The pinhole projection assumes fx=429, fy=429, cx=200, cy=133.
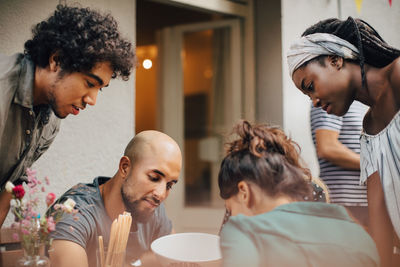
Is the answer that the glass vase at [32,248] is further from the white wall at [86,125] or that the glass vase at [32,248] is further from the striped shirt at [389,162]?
the striped shirt at [389,162]

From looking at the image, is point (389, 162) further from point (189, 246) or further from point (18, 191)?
point (18, 191)

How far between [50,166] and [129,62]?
0.56m

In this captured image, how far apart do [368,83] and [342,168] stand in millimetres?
600

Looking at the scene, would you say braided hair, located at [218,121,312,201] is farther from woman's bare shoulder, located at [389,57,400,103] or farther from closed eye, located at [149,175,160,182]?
woman's bare shoulder, located at [389,57,400,103]

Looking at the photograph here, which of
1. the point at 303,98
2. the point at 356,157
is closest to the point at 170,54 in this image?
the point at 303,98

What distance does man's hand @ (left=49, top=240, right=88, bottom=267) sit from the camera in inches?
56.1

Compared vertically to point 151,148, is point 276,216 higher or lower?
lower

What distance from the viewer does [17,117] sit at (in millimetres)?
1484

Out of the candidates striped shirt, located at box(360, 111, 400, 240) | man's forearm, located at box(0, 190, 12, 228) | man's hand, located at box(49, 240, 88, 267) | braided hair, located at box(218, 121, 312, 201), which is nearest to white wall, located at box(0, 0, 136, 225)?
man's forearm, located at box(0, 190, 12, 228)

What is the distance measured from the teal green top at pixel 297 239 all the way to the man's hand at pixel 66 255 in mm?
525

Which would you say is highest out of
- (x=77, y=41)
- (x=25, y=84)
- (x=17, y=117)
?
(x=77, y=41)

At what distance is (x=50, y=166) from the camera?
1.78 m

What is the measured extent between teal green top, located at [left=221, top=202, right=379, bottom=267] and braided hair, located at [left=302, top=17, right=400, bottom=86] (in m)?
0.73

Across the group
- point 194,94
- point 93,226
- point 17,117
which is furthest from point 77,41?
point 194,94
